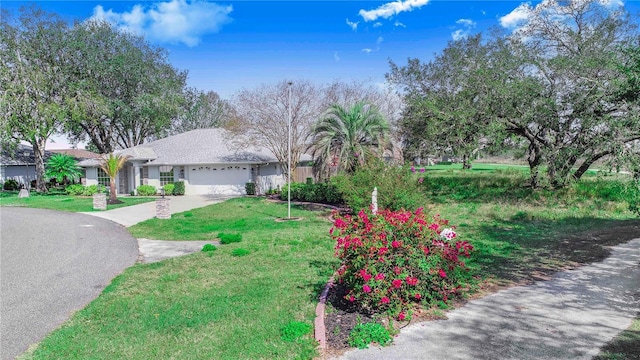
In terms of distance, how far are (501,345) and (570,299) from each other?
205 centimetres

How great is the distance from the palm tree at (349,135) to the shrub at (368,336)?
433 inches

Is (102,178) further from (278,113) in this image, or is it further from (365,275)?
(365,275)

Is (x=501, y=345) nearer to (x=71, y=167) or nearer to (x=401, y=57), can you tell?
(x=401, y=57)

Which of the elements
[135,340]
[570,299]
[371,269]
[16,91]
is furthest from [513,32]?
[16,91]

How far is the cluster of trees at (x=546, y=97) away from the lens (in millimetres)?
11750

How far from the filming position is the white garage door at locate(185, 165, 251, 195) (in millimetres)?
23969

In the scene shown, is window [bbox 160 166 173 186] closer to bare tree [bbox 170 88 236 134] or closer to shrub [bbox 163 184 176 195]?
shrub [bbox 163 184 176 195]

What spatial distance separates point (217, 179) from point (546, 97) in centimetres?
1882

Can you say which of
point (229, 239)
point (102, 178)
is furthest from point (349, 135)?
point (102, 178)

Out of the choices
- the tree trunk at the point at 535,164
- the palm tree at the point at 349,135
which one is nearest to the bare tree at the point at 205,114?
the palm tree at the point at 349,135

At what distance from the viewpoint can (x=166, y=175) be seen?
80.8 ft

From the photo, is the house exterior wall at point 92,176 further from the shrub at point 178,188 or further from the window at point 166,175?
the shrub at point 178,188

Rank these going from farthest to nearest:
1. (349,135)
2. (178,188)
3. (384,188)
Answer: (178,188) → (349,135) → (384,188)

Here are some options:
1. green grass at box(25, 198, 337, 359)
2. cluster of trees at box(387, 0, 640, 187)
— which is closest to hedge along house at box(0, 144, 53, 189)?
green grass at box(25, 198, 337, 359)
